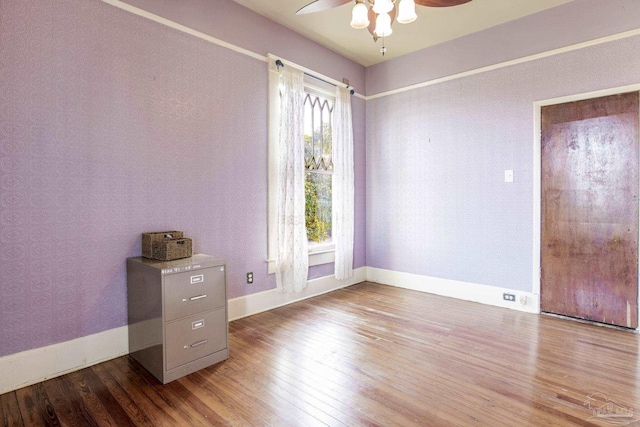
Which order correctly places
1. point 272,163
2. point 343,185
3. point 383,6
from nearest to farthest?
point 383,6
point 272,163
point 343,185

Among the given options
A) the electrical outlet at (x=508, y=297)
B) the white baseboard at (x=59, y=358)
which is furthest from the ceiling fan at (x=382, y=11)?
the electrical outlet at (x=508, y=297)

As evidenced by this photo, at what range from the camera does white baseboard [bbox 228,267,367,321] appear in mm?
3352

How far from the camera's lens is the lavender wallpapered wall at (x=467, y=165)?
3.38m

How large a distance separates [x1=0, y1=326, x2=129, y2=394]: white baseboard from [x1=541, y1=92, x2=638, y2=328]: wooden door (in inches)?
153

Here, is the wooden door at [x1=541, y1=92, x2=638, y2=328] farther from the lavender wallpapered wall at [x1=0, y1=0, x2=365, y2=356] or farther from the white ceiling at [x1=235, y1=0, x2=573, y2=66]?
the lavender wallpapered wall at [x1=0, y1=0, x2=365, y2=356]

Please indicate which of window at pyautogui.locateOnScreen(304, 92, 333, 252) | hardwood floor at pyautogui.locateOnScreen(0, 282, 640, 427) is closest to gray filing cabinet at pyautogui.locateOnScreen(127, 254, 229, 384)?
hardwood floor at pyautogui.locateOnScreen(0, 282, 640, 427)

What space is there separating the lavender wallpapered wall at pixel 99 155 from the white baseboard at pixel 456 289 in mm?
2163

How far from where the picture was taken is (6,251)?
6.89ft

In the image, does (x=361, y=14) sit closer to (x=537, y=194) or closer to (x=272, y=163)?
(x=272, y=163)

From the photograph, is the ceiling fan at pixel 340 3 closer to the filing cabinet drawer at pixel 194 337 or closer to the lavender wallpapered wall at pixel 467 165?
the lavender wallpapered wall at pixel 467 165

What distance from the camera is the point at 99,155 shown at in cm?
247

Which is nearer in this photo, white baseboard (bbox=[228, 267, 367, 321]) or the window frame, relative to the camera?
white baseboard (bbox=[228, 267, 367, 321])

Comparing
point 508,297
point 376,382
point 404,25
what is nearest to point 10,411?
point 376,382

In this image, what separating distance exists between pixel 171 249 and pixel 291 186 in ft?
5.07
